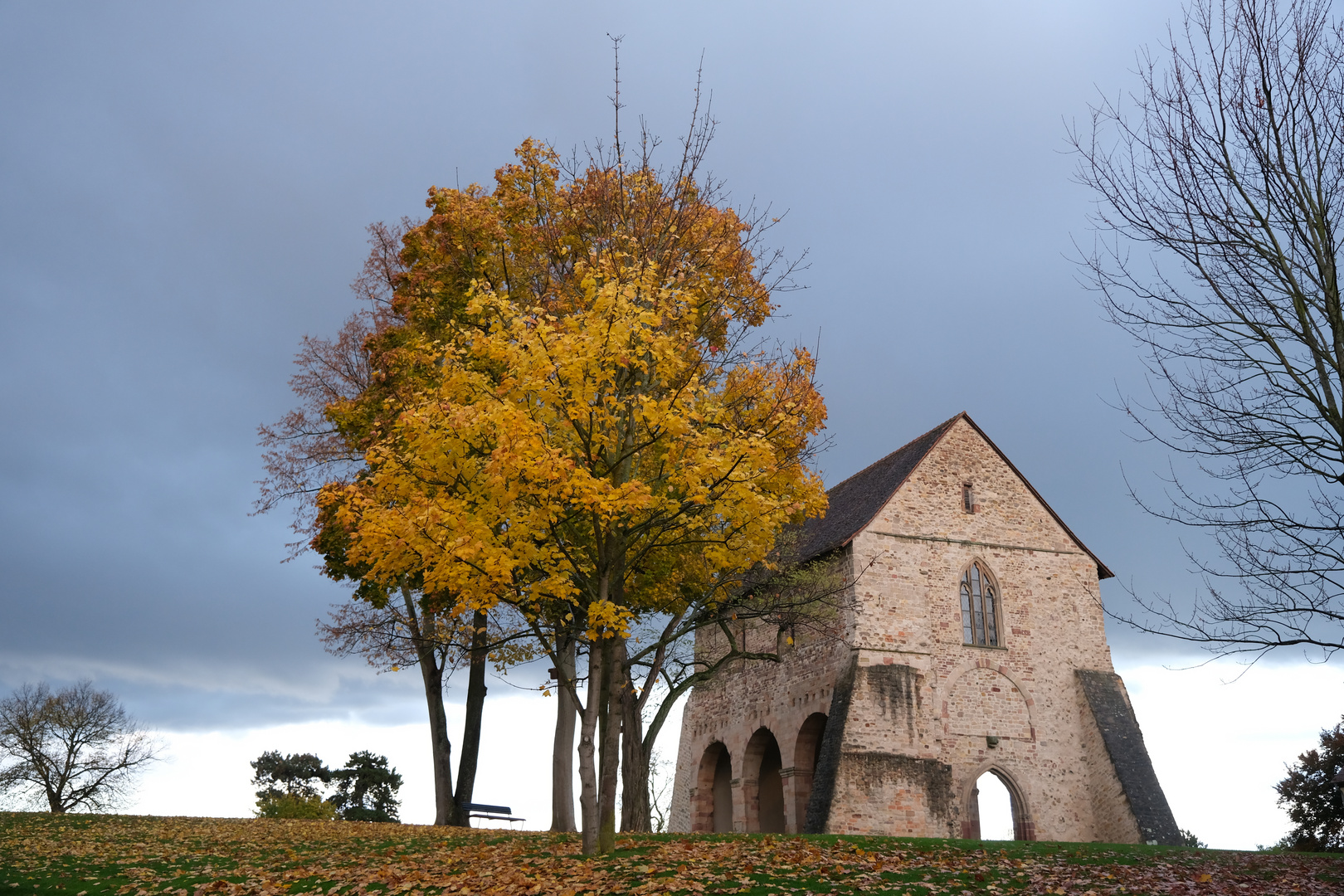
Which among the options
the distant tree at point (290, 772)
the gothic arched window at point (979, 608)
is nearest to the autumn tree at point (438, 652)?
the gothic arched window at point (979, 608)

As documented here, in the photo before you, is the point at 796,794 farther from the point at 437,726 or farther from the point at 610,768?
the point at 610,768

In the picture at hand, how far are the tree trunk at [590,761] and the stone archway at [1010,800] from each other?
13.6 m

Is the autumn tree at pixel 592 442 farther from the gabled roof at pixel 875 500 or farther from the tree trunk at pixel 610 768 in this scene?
the gabled roof at pixel 875 500

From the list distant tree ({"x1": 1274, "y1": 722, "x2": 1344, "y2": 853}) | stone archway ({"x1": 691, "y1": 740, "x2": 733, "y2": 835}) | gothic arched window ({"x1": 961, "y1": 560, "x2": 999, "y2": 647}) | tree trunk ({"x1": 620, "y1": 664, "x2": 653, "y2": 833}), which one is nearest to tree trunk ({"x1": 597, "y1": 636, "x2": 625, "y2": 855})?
tree trunk ({"x1": 620, "y1": 664, "x2": 653, "y2": 833})

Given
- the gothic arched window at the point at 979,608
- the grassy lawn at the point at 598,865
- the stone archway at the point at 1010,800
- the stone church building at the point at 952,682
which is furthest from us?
the gothic arched window at the point at 979,608

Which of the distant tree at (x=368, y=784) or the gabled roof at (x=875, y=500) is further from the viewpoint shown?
the distant tree at (x=368, y=784)

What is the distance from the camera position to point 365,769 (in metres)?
42.9

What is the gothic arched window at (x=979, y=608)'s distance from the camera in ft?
82.6

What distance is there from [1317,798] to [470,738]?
2883 centimetres

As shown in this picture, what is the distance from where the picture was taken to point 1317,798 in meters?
32.3

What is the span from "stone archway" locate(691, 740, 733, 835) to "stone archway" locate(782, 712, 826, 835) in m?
5.39

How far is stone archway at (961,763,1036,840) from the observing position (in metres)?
23.1

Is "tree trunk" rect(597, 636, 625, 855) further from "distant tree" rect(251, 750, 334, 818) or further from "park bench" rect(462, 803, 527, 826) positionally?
"distant tree" rect(251, 750, 334, 818)

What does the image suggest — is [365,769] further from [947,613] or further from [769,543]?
[769,543]
